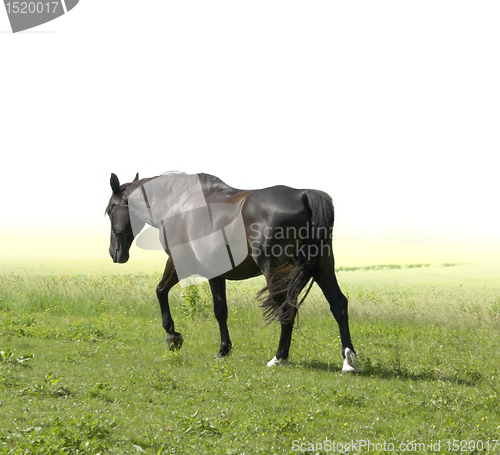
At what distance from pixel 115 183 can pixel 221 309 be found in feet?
10.4

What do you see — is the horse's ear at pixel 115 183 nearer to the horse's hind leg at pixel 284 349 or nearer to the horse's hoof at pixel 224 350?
the horse's hoof at pixel 224 350

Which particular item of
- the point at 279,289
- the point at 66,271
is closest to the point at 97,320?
the point at 279,289

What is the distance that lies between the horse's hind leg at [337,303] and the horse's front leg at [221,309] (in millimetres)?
1784

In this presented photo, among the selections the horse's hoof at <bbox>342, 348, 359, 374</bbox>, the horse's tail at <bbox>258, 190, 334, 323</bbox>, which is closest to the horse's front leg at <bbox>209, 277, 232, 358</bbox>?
the horse's tail at <bbox>258, 190, 334, 323</bbox>

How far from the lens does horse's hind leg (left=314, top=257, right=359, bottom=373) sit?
7.09 metres

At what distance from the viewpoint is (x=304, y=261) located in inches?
279

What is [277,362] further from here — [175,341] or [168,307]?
[168,307]

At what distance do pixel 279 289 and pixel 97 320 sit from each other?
221 inches

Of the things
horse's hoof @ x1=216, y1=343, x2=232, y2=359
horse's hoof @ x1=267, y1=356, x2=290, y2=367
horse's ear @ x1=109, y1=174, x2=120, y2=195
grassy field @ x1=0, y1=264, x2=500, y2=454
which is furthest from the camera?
horse's ear @ x1=109, y1=174, x2=120, y2=195

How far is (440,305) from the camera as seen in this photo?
1319 centimetres

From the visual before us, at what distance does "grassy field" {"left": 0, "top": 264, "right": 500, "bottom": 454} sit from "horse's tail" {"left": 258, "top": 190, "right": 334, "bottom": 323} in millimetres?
485

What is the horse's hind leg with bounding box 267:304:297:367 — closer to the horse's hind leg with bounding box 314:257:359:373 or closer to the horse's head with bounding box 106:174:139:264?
the horse's hind leg with bounding box 314:257:359:373

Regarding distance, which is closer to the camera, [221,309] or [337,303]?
[337,303]

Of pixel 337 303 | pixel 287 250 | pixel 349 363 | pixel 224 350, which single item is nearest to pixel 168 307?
pixel 224 350
